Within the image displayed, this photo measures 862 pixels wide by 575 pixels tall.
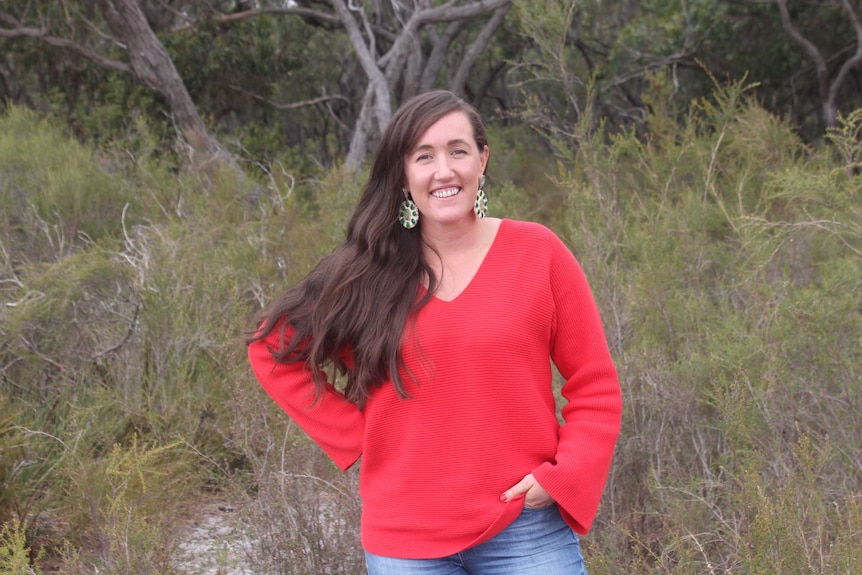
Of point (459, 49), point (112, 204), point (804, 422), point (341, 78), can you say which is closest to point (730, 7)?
point (459, 49)

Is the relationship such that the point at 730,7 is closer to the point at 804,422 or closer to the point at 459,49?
the point at 459,49

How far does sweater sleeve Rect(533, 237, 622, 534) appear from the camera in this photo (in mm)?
2279

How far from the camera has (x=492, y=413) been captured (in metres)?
2.31

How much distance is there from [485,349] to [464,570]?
56cm

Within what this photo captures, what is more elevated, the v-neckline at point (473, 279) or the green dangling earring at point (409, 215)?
the green dangling earring at point (409, 215)

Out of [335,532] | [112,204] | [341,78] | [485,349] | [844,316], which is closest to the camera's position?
[485,349]

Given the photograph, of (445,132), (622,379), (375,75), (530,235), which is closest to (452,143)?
(445,132)

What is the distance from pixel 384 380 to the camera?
2.41 meters

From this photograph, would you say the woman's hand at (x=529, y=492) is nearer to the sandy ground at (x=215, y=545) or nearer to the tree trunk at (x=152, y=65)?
the sandy ground at (x=215, y=545)

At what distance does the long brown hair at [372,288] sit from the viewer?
2.41 meters

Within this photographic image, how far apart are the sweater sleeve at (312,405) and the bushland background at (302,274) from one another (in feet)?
2.41

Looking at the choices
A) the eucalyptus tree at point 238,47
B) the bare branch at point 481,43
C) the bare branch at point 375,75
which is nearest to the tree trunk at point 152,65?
the eucalyptus tree at point 238,47

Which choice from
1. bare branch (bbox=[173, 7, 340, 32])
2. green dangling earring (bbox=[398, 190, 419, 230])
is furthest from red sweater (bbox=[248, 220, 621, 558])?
bare branch (bbox=[173, 7, 340, 32])

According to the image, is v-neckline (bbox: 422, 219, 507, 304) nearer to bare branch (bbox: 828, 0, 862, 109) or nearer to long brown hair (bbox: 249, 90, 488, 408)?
long brown hair (bbox: 249, 90, 488, 408)
